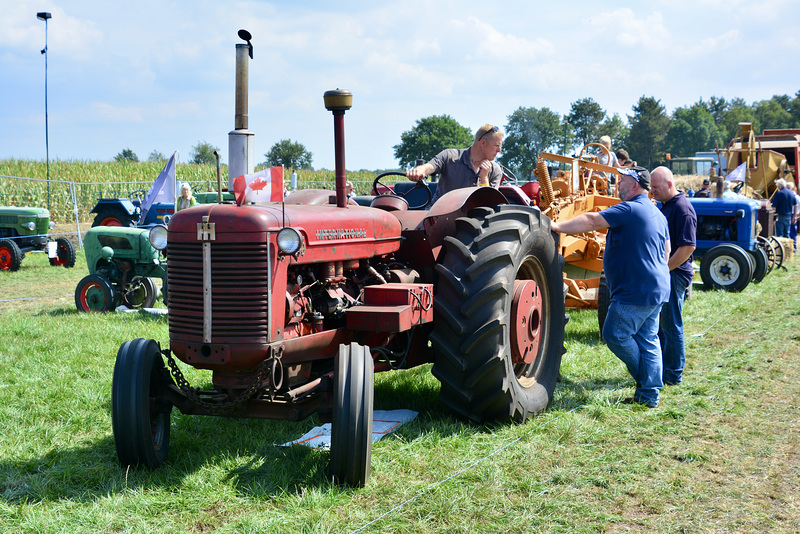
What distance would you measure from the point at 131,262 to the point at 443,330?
22.3 feet

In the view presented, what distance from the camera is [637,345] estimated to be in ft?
17.4

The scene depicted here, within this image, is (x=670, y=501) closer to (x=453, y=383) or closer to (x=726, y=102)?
(x=453, y=383)

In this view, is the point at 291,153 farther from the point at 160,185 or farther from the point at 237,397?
the point at 237,397

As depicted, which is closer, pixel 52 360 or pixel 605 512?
pixel 605 512

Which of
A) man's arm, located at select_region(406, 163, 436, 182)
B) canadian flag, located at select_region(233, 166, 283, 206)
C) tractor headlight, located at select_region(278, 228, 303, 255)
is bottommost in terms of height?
tractor headlight, located at select_region(278, 228, 303, 255)

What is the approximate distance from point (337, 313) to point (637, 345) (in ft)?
8.00

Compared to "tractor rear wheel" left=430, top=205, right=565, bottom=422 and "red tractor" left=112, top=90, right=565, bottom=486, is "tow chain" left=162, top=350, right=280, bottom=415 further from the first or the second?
"tractor rear wheel" left=430, top=205, right=565, bottom=422

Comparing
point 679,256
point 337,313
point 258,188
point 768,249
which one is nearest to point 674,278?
point 679,256

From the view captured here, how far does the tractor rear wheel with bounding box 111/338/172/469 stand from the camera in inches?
149

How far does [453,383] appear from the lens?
4.42 metres

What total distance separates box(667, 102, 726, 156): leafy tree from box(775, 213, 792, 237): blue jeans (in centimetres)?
7148

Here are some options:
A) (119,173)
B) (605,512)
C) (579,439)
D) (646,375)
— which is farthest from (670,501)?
(119,173)

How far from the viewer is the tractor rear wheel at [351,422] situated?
3.60 m

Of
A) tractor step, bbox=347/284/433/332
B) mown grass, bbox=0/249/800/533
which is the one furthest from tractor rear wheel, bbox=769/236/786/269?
tractor step, bbox=347/284/433/332
